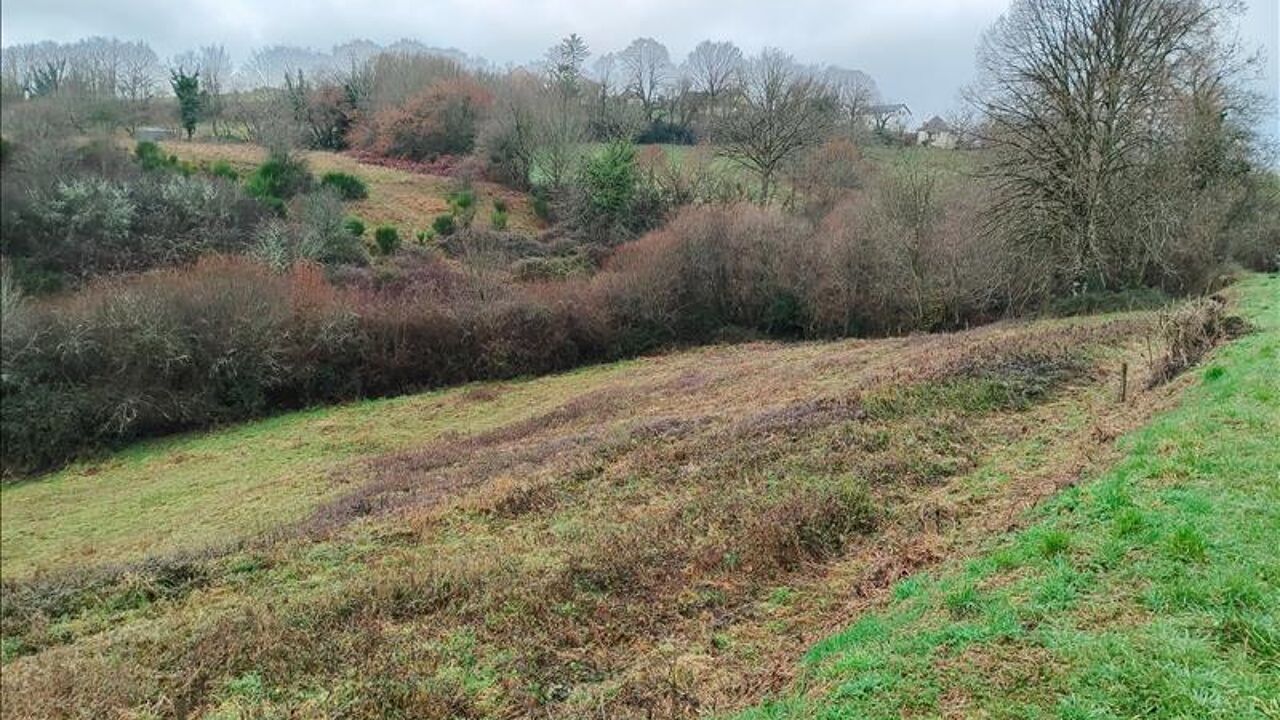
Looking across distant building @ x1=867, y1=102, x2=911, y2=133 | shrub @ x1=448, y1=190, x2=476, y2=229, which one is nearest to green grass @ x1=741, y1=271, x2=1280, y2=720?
shrub @ x1=448, y1=190, x2=476, y2=229

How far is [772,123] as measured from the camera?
44.8 meters

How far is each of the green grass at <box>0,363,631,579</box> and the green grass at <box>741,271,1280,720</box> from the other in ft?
38.2

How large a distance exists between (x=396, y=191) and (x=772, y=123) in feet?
79.5

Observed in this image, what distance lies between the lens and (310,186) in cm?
4122

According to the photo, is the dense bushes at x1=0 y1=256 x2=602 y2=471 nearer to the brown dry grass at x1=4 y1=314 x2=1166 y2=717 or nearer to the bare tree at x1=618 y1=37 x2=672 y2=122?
the brown dry grass at x1=4 y1=314 x2=1166 y2=717

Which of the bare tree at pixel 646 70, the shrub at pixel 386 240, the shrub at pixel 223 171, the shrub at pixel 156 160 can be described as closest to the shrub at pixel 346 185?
the shrub at pixel 223 171

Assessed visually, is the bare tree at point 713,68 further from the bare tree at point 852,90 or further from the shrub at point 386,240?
the shrub at point 386,240

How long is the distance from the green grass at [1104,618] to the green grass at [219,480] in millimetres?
11637

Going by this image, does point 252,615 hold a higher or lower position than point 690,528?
lower

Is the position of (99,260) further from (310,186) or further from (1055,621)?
(1055,621)

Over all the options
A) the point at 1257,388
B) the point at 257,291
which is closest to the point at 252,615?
the point at 1257,388

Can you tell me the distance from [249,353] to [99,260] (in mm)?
5155

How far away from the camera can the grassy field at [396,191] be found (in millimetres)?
40188

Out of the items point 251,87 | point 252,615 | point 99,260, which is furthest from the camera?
point 251,87
